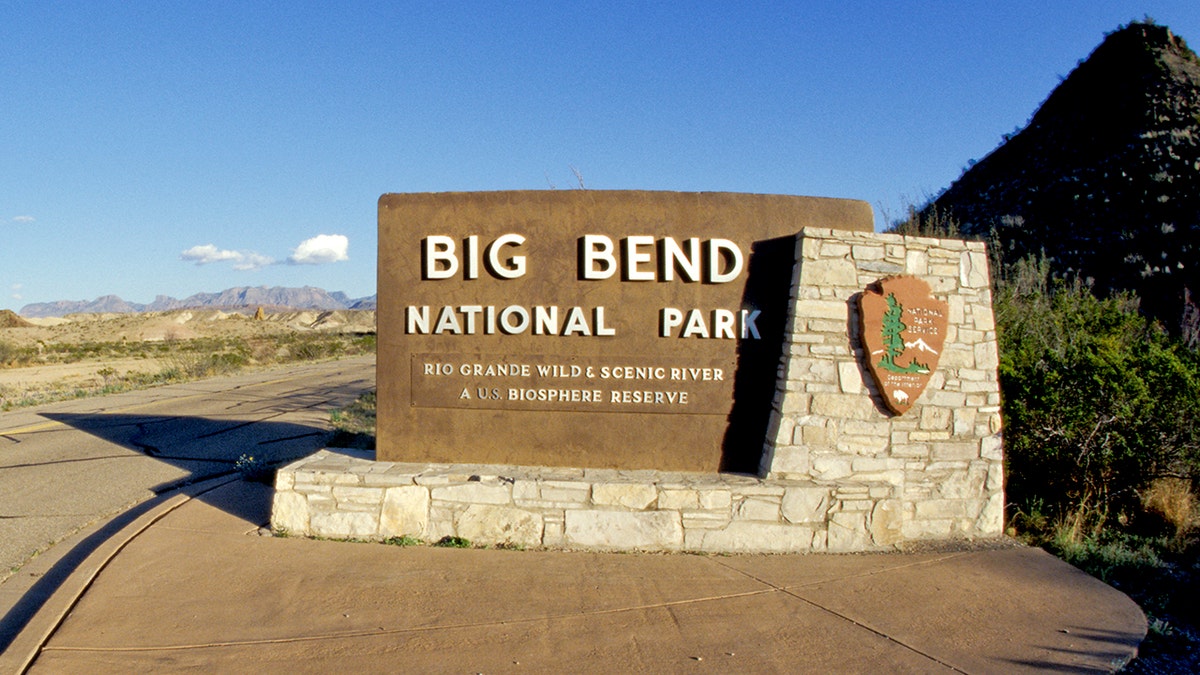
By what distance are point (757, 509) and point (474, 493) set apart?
7.69 feet

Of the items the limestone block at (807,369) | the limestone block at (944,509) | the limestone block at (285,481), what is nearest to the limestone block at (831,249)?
the limestone block at (807,369)

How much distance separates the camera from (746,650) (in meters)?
4.75

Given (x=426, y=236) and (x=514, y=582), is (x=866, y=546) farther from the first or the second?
(x=426, y=236)

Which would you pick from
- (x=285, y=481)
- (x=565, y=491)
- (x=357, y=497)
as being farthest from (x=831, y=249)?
(x=285, y=481)

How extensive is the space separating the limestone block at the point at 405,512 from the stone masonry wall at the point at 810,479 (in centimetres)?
1

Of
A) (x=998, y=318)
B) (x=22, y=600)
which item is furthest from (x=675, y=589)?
(x=998, y=318)

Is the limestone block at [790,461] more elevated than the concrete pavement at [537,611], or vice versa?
the limestone block at [790,461]

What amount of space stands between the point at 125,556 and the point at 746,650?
4.74 meters

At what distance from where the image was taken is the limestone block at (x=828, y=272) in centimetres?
682

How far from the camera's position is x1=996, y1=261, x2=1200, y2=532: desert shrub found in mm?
7758

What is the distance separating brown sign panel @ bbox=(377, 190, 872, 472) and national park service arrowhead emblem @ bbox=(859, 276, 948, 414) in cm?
71

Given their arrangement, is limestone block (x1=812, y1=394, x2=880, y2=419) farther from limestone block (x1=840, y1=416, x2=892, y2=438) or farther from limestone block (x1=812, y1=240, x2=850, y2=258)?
limestone block (x1=812, y1=240, x2=850, y2=258)

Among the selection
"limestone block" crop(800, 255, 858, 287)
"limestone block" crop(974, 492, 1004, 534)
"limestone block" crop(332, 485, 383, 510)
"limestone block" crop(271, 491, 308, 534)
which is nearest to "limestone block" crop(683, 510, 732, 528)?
"limestone block" crop(800, 255, 858, 287)

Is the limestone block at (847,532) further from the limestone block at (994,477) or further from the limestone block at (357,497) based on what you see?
the limestone block at (357,497)
